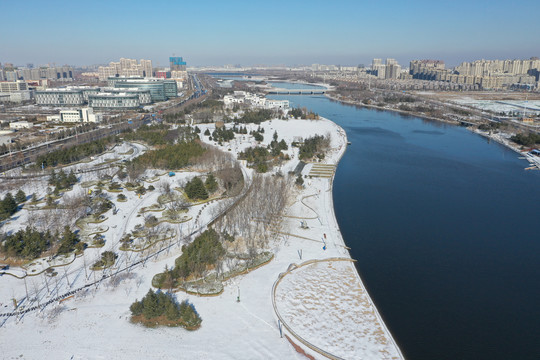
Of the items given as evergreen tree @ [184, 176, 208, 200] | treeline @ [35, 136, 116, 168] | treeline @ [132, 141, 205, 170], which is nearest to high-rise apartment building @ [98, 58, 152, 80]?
treeline @ [35, 136, 116, 168]

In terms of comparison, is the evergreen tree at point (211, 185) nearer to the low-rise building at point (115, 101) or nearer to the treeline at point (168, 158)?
the treeline at point (168, 158)

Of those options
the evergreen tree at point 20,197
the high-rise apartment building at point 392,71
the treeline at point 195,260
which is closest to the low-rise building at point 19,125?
the evergreen tree at point 20,197

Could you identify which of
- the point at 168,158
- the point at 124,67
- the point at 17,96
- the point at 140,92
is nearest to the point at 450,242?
the point at 168,158

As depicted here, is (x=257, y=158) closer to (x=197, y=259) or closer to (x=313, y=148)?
(x=313, y=148)

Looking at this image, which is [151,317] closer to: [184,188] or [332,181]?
[184,188]

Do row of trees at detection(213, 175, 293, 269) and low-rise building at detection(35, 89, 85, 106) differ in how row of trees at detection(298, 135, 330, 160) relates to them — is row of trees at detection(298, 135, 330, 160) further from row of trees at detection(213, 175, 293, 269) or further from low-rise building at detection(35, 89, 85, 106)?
low-rise building at detection(35, 89, 85, 106)

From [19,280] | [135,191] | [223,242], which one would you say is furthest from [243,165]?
[19,280]
